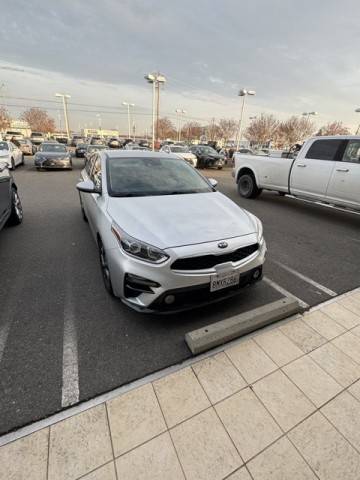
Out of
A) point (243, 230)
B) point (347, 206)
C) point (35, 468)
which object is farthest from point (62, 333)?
point (347, 206)

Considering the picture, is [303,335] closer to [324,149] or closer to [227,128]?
[324,149]

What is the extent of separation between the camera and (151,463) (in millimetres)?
1453

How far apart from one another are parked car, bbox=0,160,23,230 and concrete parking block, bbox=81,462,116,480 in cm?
381

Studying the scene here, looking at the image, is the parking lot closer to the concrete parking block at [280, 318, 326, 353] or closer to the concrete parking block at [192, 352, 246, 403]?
the concrete parking block at [192, 352, 246, 403]

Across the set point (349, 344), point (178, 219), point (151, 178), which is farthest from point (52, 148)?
point (349, 344)

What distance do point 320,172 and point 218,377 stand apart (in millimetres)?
5762

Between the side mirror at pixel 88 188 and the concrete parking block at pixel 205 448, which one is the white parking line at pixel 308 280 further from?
the side mirror at pixel 88 188

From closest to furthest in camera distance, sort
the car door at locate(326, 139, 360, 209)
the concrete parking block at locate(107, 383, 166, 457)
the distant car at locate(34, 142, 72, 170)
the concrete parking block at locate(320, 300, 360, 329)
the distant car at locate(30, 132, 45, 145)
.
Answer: the concrete parking block at locate(107, 383, 166, 457) < the concrete parking block at locate(320, 300, 360, 329) < the car door at locate(326, 139, 360, 209) < the distant car at locate(34, 142, 72, 170) < the distant car at locate(30, 132, 45, 145)

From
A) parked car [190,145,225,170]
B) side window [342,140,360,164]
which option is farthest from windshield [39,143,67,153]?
side window [342,140,360,164]

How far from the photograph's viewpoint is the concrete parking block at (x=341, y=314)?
2.69 metres

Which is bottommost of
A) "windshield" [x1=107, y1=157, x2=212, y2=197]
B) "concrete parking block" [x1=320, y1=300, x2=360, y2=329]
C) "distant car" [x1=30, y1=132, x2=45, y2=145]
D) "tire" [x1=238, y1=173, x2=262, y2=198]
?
"distant car" [x1=30, y1=132, x2=45, y2=145]

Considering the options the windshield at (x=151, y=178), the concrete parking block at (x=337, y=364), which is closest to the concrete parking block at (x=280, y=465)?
the concrete parking block at (x=337, y=364)

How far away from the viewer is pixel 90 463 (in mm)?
1439

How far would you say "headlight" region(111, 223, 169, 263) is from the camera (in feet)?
7.05
